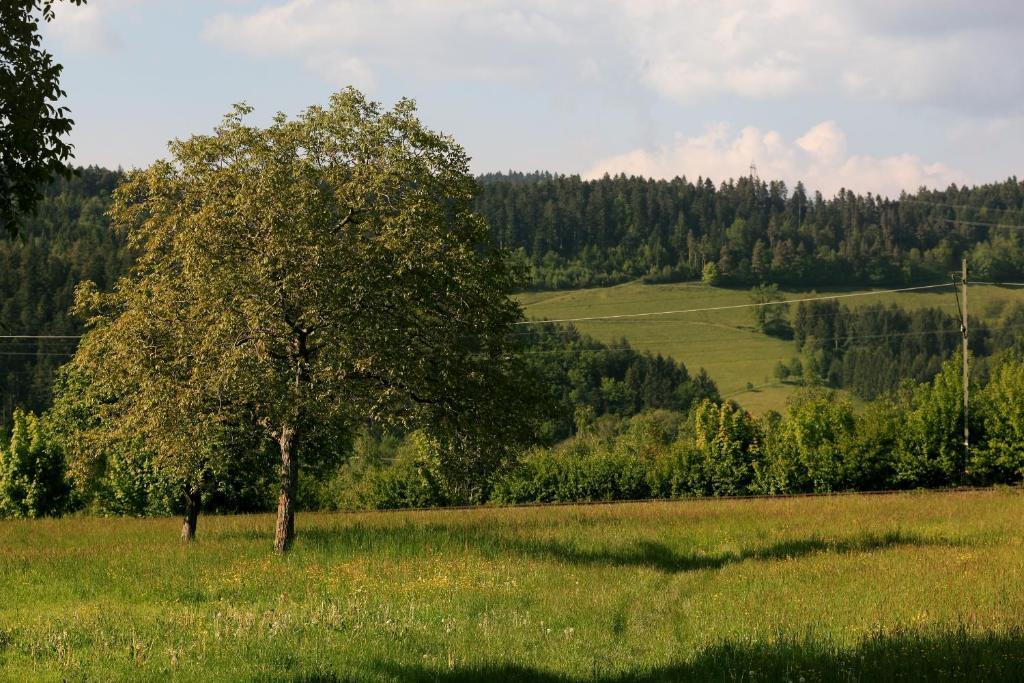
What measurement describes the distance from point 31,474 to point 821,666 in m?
43.8

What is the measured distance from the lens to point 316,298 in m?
23.6

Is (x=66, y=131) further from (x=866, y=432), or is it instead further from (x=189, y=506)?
(x=866, y=432)

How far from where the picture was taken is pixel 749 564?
23406mm

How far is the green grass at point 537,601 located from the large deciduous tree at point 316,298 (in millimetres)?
3336

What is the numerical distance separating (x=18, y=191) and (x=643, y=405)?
16437cm

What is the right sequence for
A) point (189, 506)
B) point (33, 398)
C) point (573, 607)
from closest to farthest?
point (573, 607)
point (189, 506)
point (33, 398)

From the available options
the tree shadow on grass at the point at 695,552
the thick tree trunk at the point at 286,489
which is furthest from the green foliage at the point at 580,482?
the thick tree trunk at the point at 286,489

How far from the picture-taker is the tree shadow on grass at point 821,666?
12609 millimetres

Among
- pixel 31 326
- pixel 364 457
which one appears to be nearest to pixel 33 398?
pixel 31 326

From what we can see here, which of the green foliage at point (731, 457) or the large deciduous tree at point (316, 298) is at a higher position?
the large deciduous tree at point (316, 298)

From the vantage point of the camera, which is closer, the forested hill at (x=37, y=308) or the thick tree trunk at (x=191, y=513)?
the thick tree trunk at (x=191, y=513)

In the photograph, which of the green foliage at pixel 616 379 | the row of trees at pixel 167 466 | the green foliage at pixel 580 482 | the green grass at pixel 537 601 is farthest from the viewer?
the green foliage at pixel 616 379

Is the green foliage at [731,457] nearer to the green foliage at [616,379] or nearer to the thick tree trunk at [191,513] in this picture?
the thick tree trunk at [191,513]

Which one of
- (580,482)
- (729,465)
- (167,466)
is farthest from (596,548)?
(580,482)
